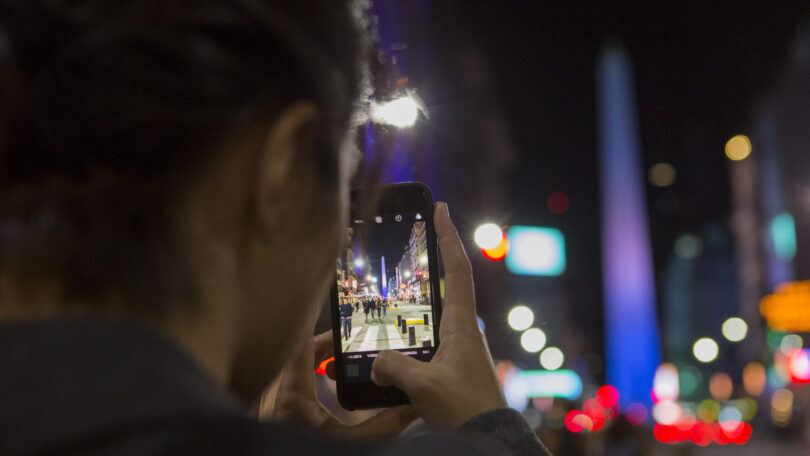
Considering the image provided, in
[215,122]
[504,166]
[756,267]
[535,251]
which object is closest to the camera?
[215,122]

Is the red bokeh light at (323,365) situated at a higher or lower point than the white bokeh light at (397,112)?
lower

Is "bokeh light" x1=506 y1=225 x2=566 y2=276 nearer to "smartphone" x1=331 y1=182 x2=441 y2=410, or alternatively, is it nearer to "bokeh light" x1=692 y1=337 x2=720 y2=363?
"smartphone" x1=331 y1=182 x2=441 y2=410

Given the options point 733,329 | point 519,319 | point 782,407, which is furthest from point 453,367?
point 733,329

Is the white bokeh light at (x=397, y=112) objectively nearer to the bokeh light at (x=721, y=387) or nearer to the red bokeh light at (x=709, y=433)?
the red bokeh light at (x=709, y=433)

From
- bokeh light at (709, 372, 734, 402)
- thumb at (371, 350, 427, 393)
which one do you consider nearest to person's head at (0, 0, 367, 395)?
thumb at (371, 350, 427, 393)

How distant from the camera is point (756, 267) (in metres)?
63.8

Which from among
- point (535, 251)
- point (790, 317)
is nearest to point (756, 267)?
point (790, 317)

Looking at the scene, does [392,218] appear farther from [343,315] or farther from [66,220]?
[66,220]

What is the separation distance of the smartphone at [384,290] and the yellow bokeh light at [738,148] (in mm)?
71359

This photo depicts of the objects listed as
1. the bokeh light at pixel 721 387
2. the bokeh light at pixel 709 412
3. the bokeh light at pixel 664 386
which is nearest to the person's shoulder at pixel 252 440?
the bokeh light at pixel 709 412

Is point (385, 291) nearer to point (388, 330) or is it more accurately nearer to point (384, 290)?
point (384, 290)

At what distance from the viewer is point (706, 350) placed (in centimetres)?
8012

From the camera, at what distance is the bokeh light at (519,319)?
12.4 ft

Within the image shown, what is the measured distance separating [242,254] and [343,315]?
1285mm
